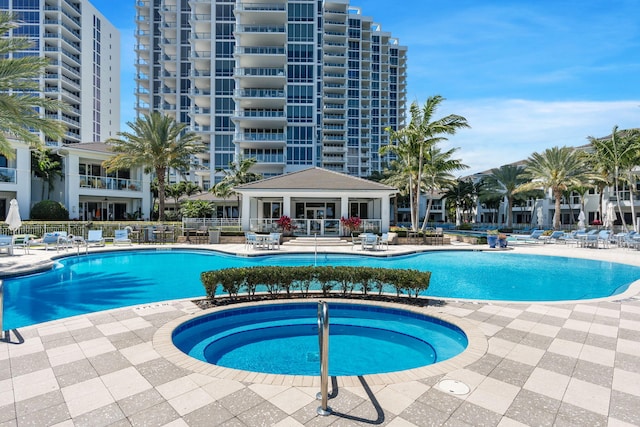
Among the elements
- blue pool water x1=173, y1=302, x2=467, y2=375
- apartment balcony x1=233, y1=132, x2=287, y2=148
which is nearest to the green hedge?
blue pool water x1=173, y1=302, x2=467, y2=375

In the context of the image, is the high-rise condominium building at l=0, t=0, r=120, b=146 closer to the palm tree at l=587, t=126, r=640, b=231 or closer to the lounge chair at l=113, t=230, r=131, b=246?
the lounge chair at l=113, t=230, r=131, b=246

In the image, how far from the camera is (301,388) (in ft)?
13.0

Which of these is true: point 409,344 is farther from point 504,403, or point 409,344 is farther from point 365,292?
point 504,403

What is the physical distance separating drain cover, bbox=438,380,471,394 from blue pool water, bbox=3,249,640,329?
5846 mm

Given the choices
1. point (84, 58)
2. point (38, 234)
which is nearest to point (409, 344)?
point (38, 234)

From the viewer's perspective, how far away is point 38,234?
21.9 m

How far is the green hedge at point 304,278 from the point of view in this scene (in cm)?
774

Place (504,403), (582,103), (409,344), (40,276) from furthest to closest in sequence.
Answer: (582,103), (40,276), (409,344), (504,403)

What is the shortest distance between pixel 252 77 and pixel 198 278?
36538mm

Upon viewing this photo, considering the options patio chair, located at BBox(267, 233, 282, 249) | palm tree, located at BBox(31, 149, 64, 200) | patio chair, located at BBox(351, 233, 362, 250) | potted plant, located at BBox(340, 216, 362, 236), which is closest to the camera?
patio chair, located at BBox(267, 233, 282, 249)

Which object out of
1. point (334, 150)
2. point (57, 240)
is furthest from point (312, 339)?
point (334, 150)

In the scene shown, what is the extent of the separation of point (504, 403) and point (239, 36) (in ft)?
159

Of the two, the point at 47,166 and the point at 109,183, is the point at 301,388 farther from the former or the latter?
the point at 109,183

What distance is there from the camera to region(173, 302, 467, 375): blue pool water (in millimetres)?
5496
